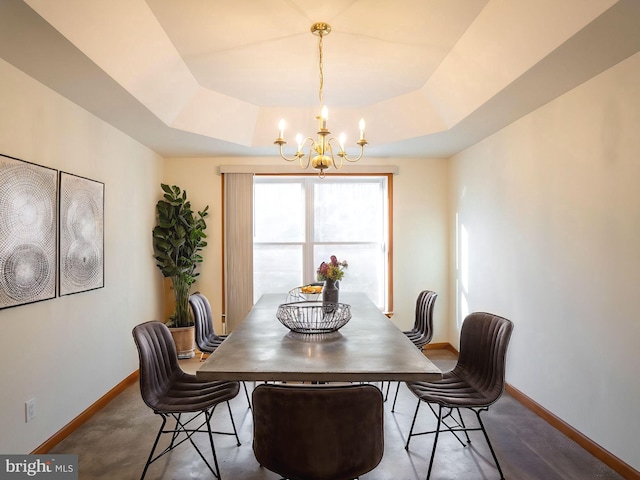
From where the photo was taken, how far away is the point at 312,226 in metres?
5.26

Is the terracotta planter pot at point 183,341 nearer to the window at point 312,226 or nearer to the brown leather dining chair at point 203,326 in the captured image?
the window at point 312,226

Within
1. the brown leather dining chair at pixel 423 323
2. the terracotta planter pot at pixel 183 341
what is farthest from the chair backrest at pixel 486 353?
the terracotta planter pot at pixel 183 341

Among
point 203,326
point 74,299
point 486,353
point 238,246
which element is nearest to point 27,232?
point 74,299

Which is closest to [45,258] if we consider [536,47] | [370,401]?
[370,401]

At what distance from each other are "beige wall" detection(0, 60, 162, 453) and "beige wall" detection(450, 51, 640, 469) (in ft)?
11.5

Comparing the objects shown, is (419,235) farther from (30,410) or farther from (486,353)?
(30,410)

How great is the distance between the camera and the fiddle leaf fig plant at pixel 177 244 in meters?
4.64

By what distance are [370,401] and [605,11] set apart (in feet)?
6.57

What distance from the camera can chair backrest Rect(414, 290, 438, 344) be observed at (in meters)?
3.37

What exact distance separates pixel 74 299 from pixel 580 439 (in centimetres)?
366

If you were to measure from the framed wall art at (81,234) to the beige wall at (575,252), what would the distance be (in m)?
3.51

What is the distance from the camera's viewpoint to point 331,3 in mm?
2453

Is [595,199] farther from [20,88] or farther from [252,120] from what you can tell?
[20,88]

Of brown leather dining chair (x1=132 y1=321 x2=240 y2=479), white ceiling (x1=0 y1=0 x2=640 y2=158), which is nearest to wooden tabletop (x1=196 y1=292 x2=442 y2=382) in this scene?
brown leather dining chair (x1=132 y1=321 x2=240 y2=479)
